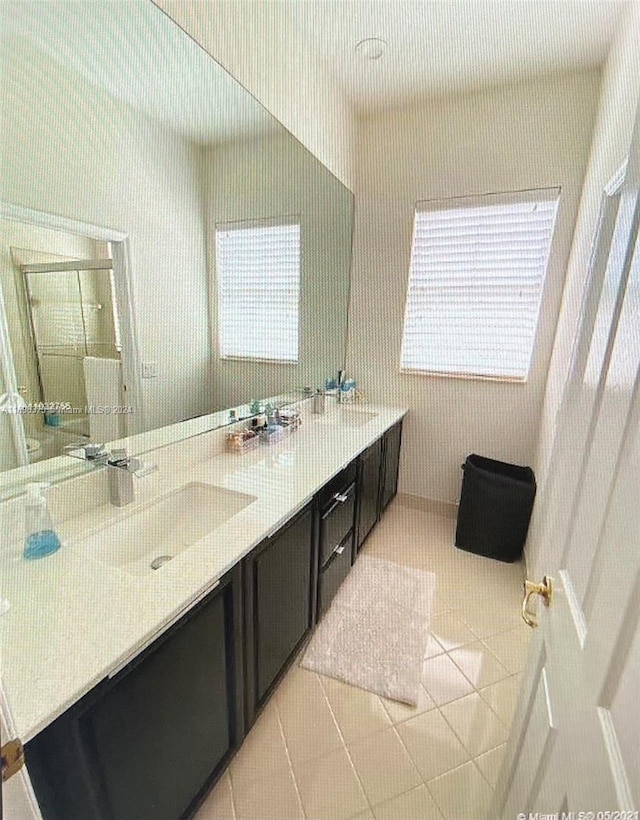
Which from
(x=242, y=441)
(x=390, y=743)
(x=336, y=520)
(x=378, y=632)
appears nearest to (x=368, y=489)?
(x=336, y=520)

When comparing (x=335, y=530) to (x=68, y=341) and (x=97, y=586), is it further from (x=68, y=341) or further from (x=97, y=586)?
(x=68, y=341)

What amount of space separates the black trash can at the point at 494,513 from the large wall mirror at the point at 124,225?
1.59 m

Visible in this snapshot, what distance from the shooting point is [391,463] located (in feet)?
8.84

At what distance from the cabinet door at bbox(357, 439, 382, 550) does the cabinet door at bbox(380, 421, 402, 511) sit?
149mm

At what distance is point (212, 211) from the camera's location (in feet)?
5.04

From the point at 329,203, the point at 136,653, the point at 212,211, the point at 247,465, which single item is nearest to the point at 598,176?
the point at 329,203

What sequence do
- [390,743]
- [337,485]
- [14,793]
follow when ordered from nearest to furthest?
[14,793]
[390,743]
[337,485]

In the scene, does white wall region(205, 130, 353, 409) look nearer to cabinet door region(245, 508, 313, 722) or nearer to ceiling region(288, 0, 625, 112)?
ceiling region(288, 0, 625, 112)

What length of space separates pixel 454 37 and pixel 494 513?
2681 mm

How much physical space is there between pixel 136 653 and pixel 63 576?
0.30 metres

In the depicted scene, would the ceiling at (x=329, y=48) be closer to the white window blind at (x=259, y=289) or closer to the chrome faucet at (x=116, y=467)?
the white window blind at (x=259, y=289)

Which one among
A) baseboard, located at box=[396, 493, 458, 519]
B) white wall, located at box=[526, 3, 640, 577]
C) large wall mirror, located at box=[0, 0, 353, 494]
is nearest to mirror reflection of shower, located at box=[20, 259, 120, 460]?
large wall mirror, located at box=[0, 0, 353, 494]

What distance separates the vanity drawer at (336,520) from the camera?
1.59 meters

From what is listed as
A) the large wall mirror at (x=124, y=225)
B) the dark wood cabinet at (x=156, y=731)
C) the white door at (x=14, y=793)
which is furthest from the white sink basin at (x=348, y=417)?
the white door at (x=14, y=793)
